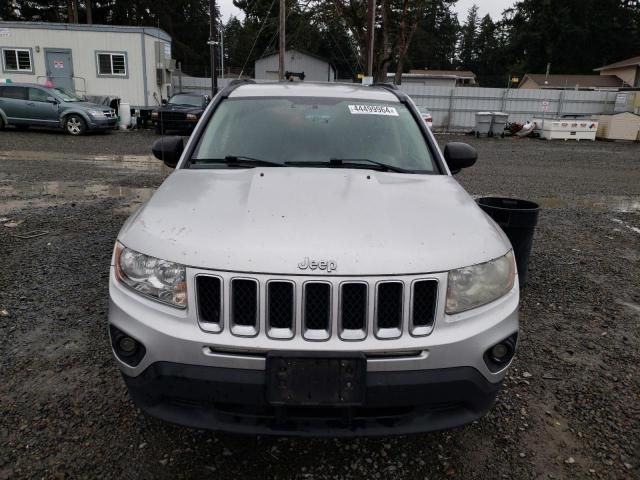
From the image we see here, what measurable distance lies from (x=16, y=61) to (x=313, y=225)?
83.2 feet

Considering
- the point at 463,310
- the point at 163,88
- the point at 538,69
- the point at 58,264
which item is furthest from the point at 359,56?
the point at 538,69

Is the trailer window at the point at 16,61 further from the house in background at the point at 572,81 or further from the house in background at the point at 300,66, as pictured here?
the house in background at the point at 572,81

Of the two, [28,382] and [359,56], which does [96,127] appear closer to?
[28,382]

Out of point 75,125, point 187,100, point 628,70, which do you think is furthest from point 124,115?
point 628,70

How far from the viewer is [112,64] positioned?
73.7ft

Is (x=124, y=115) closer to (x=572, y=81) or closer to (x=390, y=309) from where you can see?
(x=390, y=309)

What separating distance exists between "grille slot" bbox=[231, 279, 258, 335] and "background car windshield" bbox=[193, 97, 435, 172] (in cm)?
137

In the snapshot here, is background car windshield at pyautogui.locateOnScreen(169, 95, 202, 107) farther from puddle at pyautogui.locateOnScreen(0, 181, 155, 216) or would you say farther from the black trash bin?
the black trash bin

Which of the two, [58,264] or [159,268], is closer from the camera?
[159,268]

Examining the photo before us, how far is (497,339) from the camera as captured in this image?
6.86ft

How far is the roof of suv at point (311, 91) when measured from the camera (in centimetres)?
375

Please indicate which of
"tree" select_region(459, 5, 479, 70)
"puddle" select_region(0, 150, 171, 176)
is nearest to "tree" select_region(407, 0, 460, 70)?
"tree" select_region(459, 5, 479, 70)

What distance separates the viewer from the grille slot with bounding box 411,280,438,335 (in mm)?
→ 1998

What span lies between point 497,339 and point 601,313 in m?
2.56
